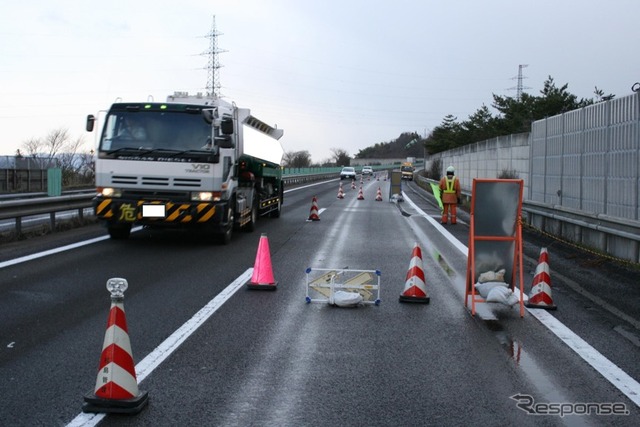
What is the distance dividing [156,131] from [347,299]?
6931 millimetres

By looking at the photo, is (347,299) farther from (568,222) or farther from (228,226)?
(568,222)

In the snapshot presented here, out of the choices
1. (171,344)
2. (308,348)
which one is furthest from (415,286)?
(171,344)

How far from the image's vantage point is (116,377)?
4902 millimetres

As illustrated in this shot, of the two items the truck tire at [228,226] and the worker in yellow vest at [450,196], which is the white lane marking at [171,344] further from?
the worker in yellow vest at [450,196]

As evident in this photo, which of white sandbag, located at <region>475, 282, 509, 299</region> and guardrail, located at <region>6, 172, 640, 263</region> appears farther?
guardrail, located at <region>6, 172, 640, 263</region>

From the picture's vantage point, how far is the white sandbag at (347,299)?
856cm

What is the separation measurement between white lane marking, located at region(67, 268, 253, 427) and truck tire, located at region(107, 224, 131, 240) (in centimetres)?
590

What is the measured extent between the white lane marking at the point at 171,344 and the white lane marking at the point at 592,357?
373 cm

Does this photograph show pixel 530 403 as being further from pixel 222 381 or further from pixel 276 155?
pixel 276 155

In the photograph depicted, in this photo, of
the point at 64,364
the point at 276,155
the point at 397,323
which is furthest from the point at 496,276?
the point at 276,155

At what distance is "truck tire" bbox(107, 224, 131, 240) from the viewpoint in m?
14.8

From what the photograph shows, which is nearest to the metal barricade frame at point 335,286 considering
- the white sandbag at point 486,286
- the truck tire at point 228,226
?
the white sandbag at point 486,286

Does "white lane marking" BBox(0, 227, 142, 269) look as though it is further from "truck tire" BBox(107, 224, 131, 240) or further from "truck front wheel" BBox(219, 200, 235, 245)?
"truck front wheel" BBox(219, 200, 235, 245)

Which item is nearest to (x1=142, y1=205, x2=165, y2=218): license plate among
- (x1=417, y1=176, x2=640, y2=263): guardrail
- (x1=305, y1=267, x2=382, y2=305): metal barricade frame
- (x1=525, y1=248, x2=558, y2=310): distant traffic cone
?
(x1=305, y1=267, x2=382, y2=305): metal barricade frame
